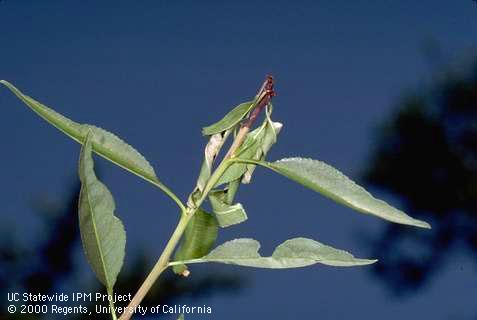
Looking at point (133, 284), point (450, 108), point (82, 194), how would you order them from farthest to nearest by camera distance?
point (450, 108), point (133, 284), point (82, 194)

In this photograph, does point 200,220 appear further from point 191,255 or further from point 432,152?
point 432,152

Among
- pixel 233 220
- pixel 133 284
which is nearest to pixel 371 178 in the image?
pixel 133 284

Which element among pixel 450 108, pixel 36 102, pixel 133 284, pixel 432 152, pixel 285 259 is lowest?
pixel 133 284

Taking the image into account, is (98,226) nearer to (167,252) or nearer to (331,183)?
(167,252)

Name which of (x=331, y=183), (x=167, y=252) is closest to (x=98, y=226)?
(x=167, y=252)

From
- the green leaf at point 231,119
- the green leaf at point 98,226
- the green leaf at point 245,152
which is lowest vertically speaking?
the green leaf at point 98,226

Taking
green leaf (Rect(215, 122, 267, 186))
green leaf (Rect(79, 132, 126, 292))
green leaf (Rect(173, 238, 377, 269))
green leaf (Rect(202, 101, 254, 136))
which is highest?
green leaf (Rect(202, 101, 254, 136))
